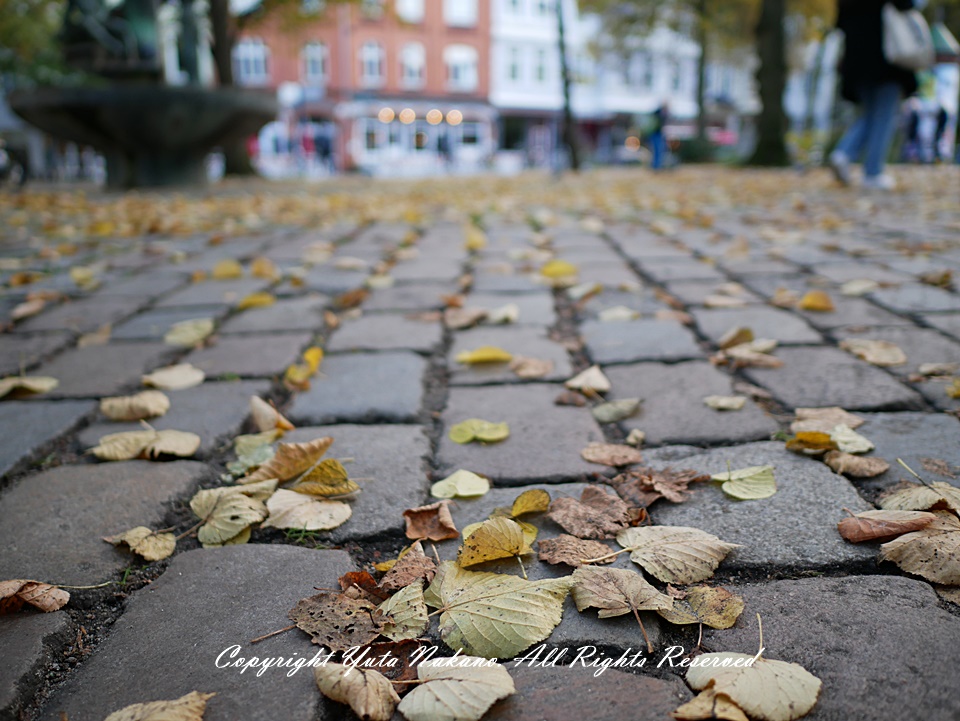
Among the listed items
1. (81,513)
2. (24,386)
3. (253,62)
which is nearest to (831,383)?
(81,513)

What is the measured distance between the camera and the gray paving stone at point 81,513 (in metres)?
1.16

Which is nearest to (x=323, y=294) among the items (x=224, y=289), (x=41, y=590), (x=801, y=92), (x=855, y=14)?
(x=224, y=289)

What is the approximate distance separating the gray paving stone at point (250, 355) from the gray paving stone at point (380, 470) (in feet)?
1.63

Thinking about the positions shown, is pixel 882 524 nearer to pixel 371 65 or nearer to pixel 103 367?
pixel 103 367

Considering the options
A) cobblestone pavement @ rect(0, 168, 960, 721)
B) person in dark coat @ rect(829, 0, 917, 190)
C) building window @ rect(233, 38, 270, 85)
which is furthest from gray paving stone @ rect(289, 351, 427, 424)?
building window @ rect(233, 38, 270, 85)

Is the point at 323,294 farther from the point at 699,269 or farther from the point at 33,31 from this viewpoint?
the point at 33,31

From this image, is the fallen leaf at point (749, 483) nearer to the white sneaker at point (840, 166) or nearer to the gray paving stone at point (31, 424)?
the gray paving stone at point (31, 424)

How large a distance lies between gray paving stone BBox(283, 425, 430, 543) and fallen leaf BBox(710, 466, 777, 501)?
1.86ft

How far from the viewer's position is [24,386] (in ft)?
6.37

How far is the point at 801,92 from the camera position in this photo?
41.9 m

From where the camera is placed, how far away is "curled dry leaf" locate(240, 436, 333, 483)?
1.43m

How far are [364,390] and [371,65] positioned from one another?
3454 centimetres

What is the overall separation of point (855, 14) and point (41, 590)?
7342 mm

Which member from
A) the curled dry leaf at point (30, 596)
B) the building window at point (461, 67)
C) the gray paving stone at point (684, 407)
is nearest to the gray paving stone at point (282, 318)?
the gray paving stone at point (684, 407)
